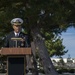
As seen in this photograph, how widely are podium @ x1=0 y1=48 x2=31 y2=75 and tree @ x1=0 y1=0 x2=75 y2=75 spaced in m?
9.46

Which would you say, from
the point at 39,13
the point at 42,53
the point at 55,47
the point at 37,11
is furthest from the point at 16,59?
the point at 55,47

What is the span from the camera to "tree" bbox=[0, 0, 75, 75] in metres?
14.7

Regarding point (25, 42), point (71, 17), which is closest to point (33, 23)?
point (71, 17)

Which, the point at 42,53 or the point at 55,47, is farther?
the point at 55,47

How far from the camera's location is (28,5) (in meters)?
15.4

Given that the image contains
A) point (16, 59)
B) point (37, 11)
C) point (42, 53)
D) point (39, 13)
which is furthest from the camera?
point (42, 53)

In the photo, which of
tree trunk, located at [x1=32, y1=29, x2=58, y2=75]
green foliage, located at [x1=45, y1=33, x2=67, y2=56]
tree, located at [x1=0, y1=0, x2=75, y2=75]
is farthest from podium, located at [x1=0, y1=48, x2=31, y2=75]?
green foliage, located at [x1=45, y1=33, x2=67, y2=56]

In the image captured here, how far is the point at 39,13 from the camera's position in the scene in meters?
15.6

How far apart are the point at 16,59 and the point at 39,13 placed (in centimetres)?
1067

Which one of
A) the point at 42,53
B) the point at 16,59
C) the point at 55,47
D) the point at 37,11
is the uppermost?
the point at 55,47

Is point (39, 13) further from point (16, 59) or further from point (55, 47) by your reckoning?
point (55, 47)

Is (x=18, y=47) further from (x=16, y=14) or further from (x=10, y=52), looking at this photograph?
(x=16, y=14)

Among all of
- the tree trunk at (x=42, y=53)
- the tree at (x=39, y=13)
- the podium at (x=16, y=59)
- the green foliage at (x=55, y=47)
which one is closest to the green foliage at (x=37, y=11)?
the tree at (x=39, y=13)

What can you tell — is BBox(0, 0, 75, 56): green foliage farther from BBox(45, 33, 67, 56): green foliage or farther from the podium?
BBox(45, 33, 67, 56): green foliage
